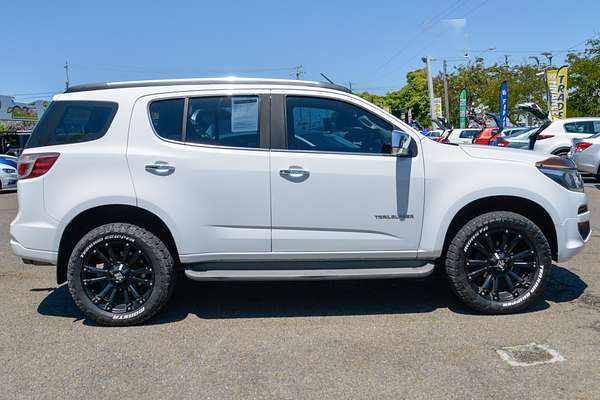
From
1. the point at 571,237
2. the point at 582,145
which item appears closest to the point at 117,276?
the point at 571,237

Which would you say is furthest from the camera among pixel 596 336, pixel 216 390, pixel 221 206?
pixel 221 206

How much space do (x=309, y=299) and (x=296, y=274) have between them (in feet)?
2.59

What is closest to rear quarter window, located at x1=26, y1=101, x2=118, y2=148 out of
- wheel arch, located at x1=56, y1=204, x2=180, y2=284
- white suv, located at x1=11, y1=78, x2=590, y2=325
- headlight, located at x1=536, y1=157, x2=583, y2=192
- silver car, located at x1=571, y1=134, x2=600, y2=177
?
white suv, located at x1=11, y1=78, x2=590, y2=325

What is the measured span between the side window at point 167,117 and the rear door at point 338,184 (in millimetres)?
784

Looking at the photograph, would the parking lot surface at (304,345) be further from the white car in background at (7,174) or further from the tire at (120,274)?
the white car in background at (7,174)

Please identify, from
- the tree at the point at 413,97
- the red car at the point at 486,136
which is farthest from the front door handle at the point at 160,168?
the tree at the point at 413,97

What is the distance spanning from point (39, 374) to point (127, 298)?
93cm

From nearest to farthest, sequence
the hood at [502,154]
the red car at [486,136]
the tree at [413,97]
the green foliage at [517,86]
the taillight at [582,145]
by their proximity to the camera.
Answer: the hood at [502,154] < the taillight at [582,145] < the red car at [486,136] < the green foliage at [517,86] < the tree at [413,97]

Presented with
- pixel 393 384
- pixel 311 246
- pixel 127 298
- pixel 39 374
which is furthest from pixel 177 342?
pixel 393 384

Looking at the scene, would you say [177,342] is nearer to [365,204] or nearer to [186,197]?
[186,197]

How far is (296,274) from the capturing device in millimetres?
4055

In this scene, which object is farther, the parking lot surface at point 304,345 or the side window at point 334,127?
the side window at point 334,127

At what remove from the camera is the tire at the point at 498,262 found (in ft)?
13.5

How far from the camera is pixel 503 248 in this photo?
165 inches
